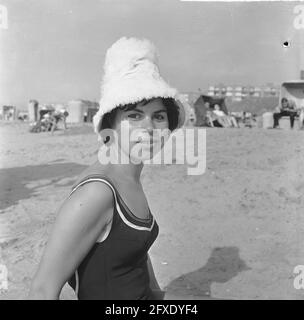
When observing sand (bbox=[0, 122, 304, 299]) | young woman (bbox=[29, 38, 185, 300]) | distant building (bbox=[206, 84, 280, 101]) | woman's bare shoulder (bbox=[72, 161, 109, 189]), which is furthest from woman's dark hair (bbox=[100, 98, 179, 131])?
distant building (bbox=[206, 84, 280, 101])

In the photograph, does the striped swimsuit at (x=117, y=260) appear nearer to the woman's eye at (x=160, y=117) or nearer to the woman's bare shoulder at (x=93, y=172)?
the woman's bare shoulder at (x=93, y=172)

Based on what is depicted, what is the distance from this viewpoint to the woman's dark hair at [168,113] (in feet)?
2.88

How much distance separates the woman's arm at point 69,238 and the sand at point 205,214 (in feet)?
1.38

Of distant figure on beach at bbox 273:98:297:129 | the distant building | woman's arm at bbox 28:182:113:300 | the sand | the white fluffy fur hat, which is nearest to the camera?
woman's arm at bbox 28:182:113:300

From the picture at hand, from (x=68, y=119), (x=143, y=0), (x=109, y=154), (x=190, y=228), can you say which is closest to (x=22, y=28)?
(x=143, y=0)

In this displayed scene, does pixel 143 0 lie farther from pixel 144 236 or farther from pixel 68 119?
pixel 68 119

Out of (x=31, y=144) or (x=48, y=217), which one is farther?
(x=31, y=144)

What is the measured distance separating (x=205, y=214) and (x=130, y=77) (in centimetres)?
232

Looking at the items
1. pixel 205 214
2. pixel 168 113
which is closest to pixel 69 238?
pixel 168 113

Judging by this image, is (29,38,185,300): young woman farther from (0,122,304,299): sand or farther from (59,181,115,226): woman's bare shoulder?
(0,122,304,299): sand

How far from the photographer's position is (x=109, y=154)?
93 centimetres

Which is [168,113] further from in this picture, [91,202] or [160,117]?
[91,202]

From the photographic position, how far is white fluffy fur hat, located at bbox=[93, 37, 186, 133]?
0.83 m

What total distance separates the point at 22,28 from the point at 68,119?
6.30m
